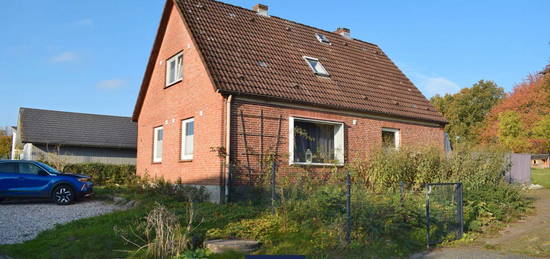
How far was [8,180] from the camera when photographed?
1453cm

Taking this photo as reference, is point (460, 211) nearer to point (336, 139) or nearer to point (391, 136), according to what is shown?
point (336, 139)

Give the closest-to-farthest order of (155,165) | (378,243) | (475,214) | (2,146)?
(378,243), (475,214), (155,165), (2,146)

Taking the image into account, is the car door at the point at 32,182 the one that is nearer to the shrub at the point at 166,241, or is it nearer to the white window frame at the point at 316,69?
the shrub at the point at 166,241

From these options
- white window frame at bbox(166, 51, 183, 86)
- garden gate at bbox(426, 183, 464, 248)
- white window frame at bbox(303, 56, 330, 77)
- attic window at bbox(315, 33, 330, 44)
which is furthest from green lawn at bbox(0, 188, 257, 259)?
attic window at bbox(315, 33, 330, 44)

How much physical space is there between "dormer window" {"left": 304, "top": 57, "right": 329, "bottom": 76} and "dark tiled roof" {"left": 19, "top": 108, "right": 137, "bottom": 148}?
18.1 metres

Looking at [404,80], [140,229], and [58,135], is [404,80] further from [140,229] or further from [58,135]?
→ [58,135]

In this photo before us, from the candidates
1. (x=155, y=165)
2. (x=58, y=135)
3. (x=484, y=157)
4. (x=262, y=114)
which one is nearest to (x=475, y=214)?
(x=484, y=157)

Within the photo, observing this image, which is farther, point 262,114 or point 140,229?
point 262,114

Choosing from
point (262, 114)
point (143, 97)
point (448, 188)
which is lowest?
point (448, 188)

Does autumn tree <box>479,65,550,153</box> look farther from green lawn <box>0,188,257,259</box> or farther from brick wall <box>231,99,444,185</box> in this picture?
green lawn <box>0,188,257,259</box>

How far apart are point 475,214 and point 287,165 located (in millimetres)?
5666

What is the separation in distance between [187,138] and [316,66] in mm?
5724

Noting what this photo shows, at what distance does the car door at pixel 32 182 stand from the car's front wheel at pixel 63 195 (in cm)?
30

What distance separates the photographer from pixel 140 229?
8867 millimetres
